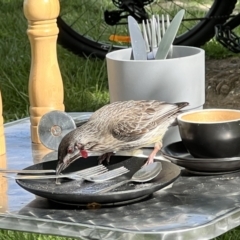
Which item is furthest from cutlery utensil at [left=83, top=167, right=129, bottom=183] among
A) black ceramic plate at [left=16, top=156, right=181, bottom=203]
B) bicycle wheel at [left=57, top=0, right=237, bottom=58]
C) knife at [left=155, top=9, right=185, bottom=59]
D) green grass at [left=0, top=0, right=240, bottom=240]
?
bicycle wheel at [left=57, top=0, right=237, bottom=58]

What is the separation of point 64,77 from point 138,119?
2274 millimetres

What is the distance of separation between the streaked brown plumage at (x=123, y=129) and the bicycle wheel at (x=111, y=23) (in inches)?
77.2

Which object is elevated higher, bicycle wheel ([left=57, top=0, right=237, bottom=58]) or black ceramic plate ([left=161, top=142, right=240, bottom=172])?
black ceramic plate ([left=161, top=142, right=240, bottom=172])

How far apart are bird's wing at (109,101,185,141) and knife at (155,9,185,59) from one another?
167 millimetres

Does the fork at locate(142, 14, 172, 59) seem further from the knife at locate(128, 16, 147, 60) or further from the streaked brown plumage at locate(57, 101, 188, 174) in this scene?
the streaked brown plumage at locate(57, 101, 188, 174)

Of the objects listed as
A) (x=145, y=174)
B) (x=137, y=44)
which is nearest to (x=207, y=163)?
(x=145, y=174)

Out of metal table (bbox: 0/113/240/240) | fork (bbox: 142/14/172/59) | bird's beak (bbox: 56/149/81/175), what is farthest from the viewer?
fork (bbox: 142/14/172/59)

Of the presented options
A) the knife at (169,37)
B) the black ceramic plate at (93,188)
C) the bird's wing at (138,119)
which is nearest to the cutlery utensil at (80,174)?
the black ceramic plate at (93,188)

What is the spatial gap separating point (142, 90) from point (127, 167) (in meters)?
0.24

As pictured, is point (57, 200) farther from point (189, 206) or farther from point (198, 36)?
point (198, 36)

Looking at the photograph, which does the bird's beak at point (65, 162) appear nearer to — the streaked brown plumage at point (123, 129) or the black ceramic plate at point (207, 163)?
the streaked brown plumage at point (123, 129)

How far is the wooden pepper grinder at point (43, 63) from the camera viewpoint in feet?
5.94

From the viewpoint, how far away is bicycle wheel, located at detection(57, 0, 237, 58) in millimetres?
3693

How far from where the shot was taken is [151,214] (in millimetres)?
1368
